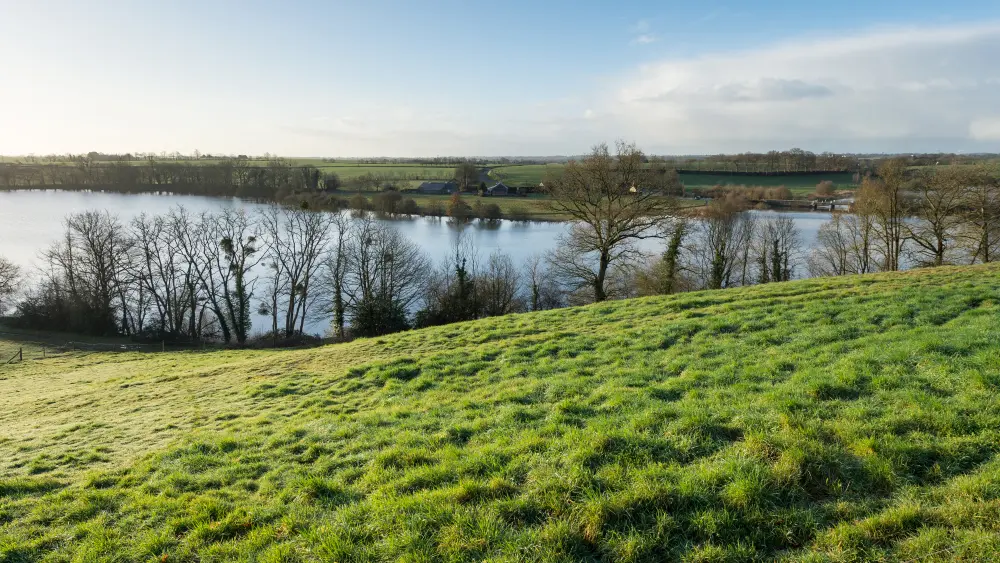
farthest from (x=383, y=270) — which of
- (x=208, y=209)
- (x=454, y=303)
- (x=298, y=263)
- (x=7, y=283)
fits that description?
(x=208, y=209)

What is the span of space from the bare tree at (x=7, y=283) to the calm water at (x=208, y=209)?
18.6 ft

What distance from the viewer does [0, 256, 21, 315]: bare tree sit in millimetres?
39562

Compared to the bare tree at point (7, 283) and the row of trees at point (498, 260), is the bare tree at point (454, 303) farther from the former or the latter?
the bare tree at point (7, 283)

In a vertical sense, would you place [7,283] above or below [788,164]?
below

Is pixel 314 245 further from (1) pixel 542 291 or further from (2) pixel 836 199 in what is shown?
(2) pixel 836 199

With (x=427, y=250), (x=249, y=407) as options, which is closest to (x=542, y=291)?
(x=427, y=250)

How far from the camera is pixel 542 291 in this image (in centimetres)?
4062

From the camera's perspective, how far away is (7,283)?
40031 millimetres

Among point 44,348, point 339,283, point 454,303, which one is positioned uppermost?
point 339,283

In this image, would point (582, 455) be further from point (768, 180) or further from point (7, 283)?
point (768, 180)

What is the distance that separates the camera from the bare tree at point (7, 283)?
130 ft

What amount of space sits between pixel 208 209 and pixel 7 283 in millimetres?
25294

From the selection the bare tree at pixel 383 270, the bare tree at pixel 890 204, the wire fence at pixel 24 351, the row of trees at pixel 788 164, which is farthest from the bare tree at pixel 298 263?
the row of trees at pixel 788 164

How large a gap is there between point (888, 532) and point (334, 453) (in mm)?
5581
